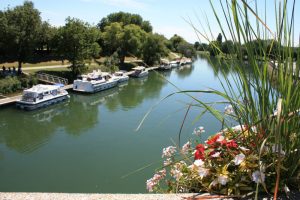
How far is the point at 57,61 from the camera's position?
99.5 feet

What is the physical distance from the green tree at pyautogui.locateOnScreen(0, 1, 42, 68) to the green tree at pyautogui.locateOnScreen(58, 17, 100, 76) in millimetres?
2598

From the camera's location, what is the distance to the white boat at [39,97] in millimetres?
16812

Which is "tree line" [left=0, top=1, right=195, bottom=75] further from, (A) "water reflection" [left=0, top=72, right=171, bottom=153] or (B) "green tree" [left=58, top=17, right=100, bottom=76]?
(A) "water reflection" [left=0, top=72, right=171, bottom=153]

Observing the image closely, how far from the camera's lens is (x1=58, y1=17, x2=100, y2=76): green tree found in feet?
80.9

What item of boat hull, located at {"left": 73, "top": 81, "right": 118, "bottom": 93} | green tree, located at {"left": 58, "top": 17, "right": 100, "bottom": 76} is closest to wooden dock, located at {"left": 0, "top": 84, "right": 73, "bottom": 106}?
boat hull, located at {"left": 73, "top": 81, "right": 118, "bottom": 93}

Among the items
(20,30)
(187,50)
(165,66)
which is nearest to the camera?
(187,50)

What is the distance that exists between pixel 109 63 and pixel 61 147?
2074 cm

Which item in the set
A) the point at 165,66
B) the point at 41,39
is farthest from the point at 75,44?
the point at 165,66

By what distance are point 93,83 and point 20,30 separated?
18.8 ft

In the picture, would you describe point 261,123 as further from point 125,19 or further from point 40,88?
point 125,19

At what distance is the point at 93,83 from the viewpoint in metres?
22.6

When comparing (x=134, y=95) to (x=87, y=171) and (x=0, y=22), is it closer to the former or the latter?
(x=0, y=22)

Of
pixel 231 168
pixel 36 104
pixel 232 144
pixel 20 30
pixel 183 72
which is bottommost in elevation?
pixel 36 104

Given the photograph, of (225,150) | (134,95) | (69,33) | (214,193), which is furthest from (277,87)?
(69,33)
